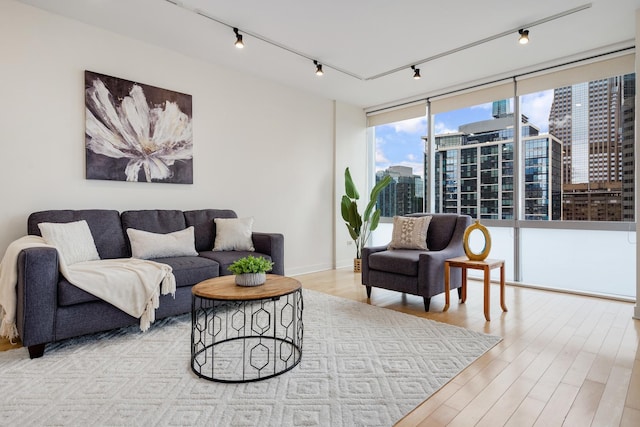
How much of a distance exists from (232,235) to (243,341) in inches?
54.6

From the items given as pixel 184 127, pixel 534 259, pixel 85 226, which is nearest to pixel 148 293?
pixel 85 226

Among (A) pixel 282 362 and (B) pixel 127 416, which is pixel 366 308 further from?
(B) pixel 127 416

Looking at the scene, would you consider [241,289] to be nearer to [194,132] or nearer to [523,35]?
[194,132]

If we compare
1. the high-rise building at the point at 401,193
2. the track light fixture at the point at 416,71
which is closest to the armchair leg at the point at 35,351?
the track light fixture at the point at 416,71

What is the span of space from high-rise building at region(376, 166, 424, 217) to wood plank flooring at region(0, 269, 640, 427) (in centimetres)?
217

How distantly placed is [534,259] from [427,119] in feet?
7.68

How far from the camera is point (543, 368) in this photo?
2.11 m

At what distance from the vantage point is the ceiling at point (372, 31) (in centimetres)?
291

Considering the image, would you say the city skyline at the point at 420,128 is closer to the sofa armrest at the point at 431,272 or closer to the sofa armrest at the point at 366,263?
the sofa armrest at the point at 366,263

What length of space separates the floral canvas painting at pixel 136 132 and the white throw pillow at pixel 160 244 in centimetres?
66

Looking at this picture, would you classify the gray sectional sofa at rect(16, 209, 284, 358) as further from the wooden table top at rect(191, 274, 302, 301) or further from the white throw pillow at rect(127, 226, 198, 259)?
the wooden table top at rect(191, 274, 302, 301)

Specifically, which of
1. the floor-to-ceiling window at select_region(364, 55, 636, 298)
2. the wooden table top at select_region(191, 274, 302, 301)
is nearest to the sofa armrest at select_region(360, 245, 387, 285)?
the wooden table top at select_region(191, 274, 302, 301)

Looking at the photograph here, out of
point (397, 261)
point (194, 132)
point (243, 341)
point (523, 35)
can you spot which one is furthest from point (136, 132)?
point (523, 35)

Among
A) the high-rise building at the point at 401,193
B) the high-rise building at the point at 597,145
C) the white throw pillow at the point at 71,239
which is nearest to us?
the white throw pillow at the point at 71,239
